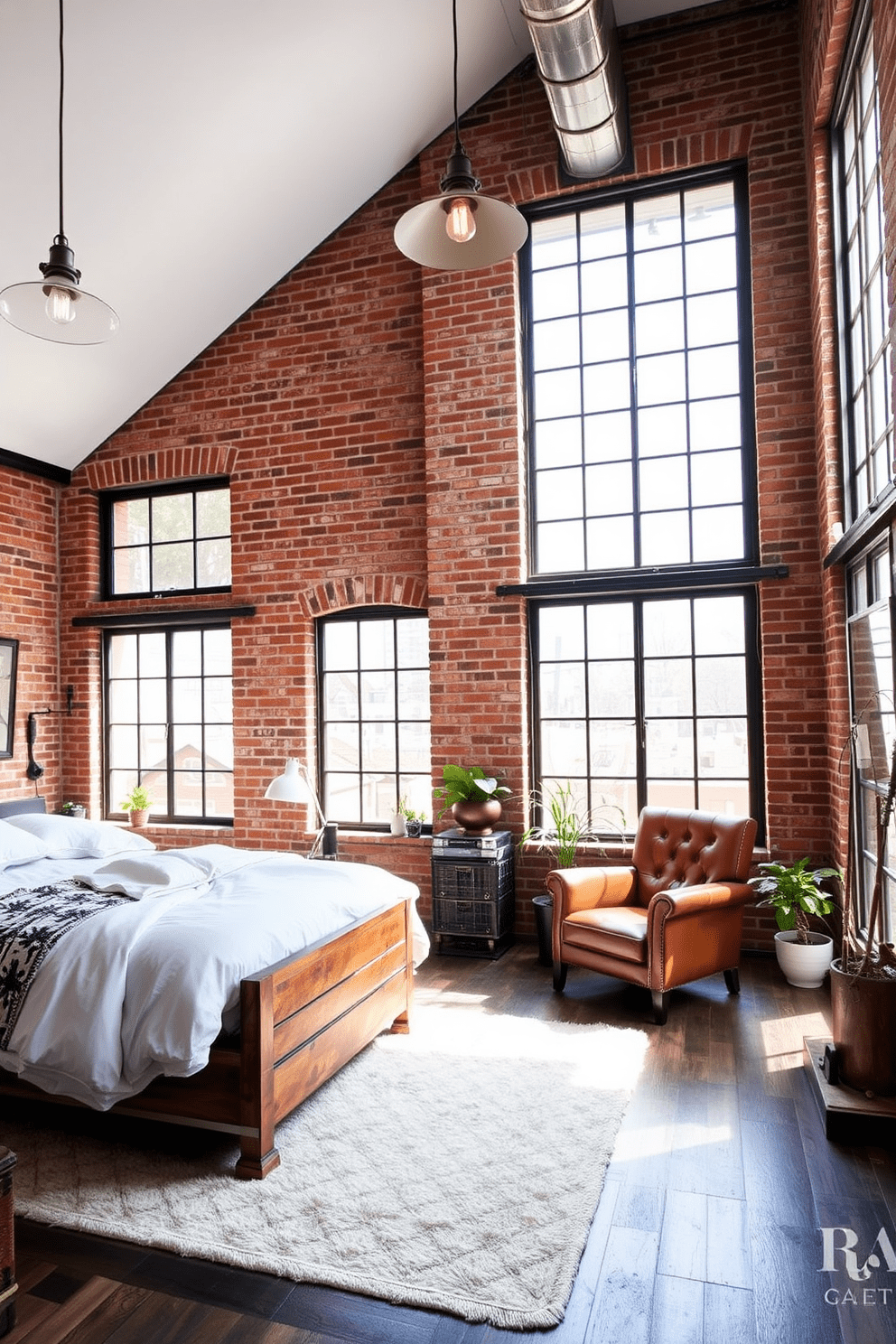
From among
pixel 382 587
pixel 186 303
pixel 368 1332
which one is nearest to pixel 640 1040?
pixel 368 1332

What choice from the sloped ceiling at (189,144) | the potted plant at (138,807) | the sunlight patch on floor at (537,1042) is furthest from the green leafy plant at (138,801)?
the sunlight patch on floor at (537,1042)

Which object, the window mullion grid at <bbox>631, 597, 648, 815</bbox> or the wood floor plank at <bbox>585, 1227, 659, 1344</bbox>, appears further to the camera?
the window mullion grid at <bbox>631, 597, 648, 815</bbox>

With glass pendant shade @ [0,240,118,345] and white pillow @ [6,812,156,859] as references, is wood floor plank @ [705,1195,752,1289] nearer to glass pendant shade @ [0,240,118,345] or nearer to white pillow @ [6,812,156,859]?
white pillow @ [6,812,156,859]

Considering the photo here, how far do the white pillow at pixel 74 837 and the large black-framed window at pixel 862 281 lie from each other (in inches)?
161

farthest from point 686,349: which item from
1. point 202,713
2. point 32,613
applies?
point 32,613

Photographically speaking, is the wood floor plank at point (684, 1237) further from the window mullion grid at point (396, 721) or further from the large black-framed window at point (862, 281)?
the window mullion grid at point (396, 721)

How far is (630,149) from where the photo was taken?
5.40m

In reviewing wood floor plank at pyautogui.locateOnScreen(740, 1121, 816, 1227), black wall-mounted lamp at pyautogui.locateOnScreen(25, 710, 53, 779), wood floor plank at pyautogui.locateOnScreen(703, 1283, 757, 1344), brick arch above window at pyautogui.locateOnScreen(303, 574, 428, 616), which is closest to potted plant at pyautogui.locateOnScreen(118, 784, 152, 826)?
black wall-mounted lamp at pyautogui.locateOnScreen(25, 710, 53, 779)

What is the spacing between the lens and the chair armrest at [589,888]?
4.51 m

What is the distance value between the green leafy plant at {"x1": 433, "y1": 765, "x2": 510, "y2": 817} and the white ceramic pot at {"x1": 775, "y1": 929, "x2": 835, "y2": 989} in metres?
1.78

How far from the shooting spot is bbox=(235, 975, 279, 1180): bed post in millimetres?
2771

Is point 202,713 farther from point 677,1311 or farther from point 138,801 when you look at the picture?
point 677,1311

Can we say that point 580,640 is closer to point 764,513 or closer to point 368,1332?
point 764,513

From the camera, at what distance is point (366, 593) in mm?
6070
